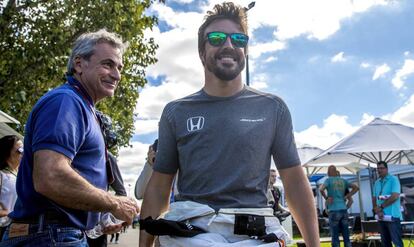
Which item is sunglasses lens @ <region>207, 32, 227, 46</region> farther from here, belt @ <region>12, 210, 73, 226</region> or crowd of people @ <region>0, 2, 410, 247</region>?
belt @ <region>12, 210, 73, 226</region>

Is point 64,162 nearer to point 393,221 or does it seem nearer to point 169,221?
point 169,221

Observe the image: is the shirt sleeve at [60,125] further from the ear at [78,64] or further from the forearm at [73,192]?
the ear at [78,64]

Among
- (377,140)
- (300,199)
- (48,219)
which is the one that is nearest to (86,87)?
(48,219)

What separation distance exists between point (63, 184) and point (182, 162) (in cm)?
69

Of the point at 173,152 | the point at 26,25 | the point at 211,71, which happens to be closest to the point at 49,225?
the point at 173,152

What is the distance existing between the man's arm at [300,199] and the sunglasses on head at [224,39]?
742 millimetres

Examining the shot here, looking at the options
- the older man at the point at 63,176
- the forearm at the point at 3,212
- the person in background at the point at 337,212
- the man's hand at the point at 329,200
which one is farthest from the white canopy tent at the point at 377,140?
the older man at the point at 63,176

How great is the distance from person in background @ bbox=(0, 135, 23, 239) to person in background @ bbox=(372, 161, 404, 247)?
23.4 feet

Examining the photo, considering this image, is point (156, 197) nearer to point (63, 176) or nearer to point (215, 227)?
point (215, 227)

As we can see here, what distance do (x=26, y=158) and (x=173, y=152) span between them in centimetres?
77

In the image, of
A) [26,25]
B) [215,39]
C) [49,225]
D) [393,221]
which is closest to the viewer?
[49,225]

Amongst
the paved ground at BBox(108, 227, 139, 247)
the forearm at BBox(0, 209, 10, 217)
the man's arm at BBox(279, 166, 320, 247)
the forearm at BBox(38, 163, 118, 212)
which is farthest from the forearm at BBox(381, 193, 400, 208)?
the paved ground at BBox(108, 227, 139, 247)

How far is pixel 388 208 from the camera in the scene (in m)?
9.37

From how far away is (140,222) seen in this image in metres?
2.45
